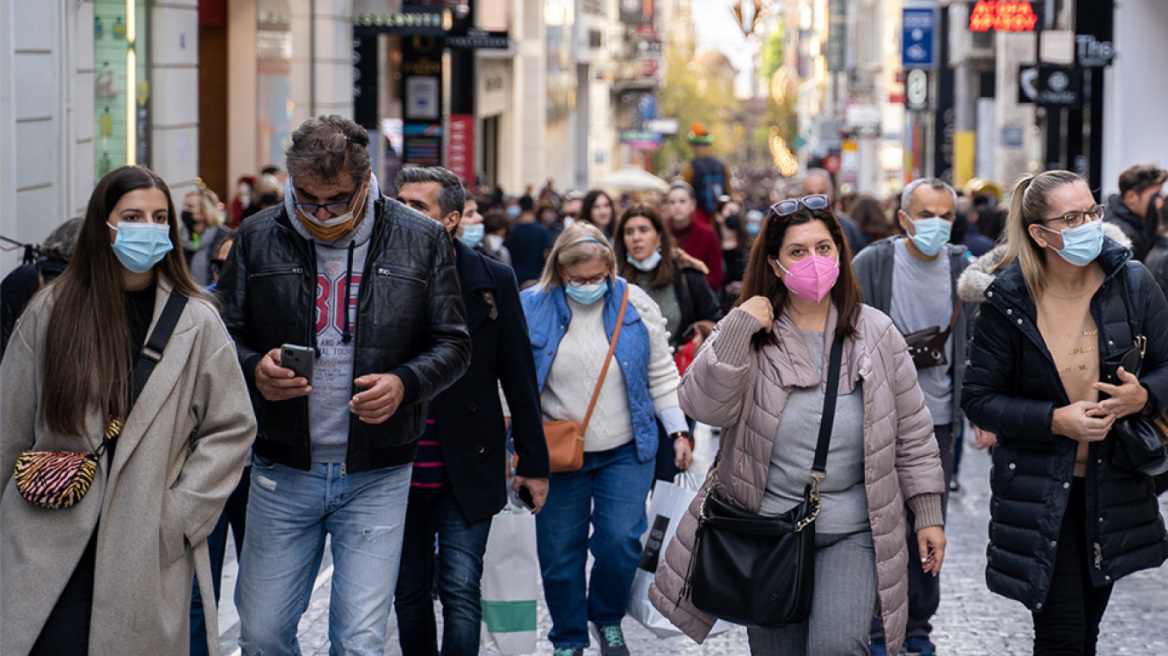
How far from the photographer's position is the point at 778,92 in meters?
176

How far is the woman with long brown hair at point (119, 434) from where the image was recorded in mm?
4387

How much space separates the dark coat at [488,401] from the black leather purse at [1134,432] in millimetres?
2030

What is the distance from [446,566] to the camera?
593cm

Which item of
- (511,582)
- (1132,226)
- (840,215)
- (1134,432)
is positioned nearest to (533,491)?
(511,582)

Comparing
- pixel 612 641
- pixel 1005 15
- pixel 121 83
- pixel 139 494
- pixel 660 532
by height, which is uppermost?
pixel 1005 15

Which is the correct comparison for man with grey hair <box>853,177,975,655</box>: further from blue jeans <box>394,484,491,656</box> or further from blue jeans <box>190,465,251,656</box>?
blue jeans <box>190,465,251,656</box>

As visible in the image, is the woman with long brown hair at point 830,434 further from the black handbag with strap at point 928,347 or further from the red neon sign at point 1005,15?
the red neon sign at point 1005,15

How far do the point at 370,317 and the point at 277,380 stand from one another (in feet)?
1.27

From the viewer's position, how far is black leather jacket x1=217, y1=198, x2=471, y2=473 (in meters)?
4.91

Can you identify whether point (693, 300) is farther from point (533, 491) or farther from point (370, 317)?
point (370, 317)

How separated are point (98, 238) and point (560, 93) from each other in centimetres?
4512

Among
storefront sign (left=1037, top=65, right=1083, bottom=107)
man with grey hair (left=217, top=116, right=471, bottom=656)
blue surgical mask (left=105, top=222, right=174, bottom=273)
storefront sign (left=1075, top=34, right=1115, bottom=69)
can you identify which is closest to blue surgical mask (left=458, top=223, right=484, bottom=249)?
man with grey hair (left=217, top=116, right=471, bottom=656)

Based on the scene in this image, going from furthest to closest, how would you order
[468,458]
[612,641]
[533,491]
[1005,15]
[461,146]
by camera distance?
1. [461,146]
2. [1005,15]
3. [612,641]
4. [533,491]
5. [468,458]

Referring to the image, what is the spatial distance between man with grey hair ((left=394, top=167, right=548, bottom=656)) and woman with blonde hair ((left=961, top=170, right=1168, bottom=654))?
164 centimetres
